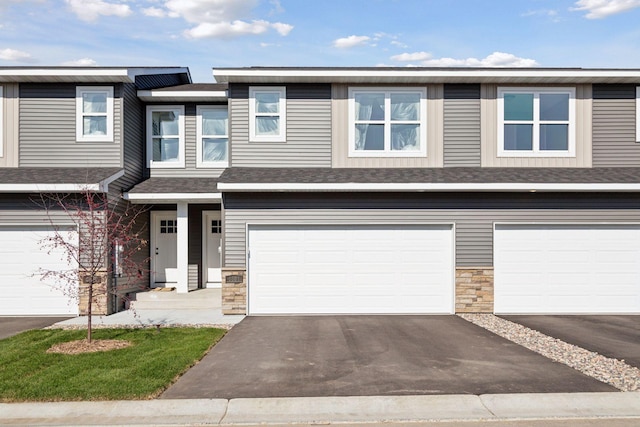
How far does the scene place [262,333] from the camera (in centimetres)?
973

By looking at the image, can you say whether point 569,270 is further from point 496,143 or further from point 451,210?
point 496,143

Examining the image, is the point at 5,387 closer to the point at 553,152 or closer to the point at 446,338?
the point at 446,338

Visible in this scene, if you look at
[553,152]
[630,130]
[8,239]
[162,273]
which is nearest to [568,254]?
[553,152]

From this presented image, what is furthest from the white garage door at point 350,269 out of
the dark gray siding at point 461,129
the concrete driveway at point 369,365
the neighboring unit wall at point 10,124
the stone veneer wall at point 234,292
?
the neighboring unit wall at point 10,124

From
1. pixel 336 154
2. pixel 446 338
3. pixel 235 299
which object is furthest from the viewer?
pixel 336 154

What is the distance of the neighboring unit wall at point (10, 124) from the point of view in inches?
500

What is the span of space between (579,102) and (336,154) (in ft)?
21.1

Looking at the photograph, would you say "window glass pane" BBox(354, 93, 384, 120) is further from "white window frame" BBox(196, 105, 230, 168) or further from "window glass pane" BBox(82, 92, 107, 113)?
"window glass pane" BBox(82, 92, 107, 113)

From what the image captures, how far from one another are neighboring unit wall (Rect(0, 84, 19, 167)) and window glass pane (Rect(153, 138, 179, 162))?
354 cm

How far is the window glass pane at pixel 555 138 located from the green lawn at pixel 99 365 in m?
9.33

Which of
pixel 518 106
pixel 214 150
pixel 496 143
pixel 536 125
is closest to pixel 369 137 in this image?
pixel 496 143

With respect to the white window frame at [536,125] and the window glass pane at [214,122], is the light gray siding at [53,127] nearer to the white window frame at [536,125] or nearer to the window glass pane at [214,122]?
the window glass pane at [214,122]

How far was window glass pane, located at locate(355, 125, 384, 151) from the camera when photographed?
12594 mm

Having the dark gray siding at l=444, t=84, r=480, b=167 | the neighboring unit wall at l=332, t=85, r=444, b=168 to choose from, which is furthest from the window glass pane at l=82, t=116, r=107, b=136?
the dark gray siding at l=444, t=84, r=480, b=167
